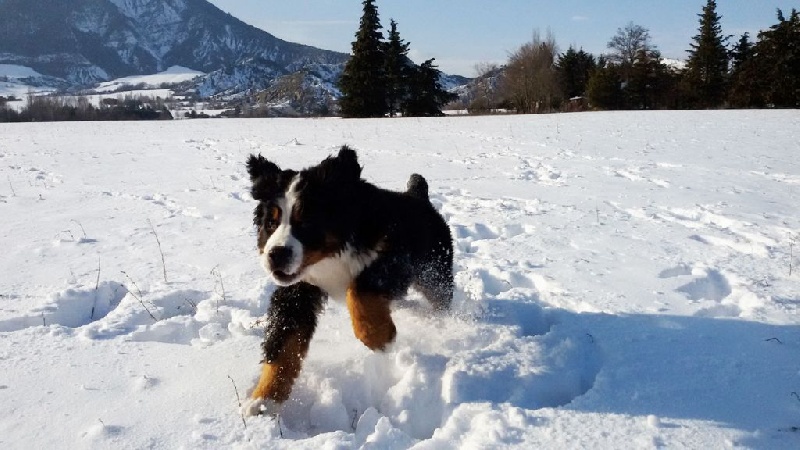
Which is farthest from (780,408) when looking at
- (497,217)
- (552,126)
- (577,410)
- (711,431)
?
(552,126)

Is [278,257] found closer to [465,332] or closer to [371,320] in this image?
[371,320]

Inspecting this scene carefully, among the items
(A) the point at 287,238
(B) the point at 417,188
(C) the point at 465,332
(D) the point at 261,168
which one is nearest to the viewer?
(A) the point at 287,238

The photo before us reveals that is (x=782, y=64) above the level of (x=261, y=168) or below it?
above

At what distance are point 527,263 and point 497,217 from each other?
1.90m

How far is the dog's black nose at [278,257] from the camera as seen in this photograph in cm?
278

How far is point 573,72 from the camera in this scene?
174 ft

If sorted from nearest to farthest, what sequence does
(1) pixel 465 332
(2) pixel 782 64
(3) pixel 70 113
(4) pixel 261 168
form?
(4) pixel 261 168 → (1) pixel 465 332 → (2) pixel 782 64 → (3) pixel 70 113

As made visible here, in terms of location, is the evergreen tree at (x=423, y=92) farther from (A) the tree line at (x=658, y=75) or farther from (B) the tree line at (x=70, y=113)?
(B) the tree line at (x=70, y=113)

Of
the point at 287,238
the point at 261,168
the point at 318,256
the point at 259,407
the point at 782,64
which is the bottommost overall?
the point at 259,407

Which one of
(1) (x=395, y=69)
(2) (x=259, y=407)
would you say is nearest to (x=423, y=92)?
(1) (x=395, y=69)

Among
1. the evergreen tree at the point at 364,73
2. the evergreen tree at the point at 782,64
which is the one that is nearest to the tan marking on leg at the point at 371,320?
the evergreen tree at the point at 364,73

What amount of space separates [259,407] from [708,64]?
52.4 m

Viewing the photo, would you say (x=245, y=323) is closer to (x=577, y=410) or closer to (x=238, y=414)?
(x=238, y=414)

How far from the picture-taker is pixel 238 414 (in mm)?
2672
